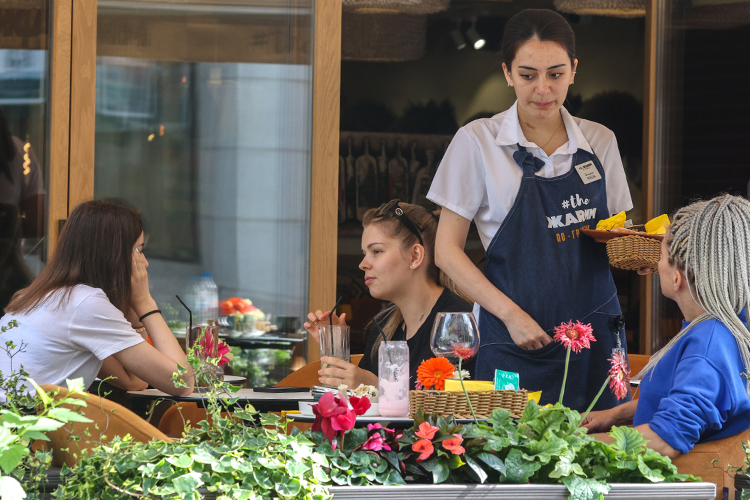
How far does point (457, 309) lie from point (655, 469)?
4.08ft

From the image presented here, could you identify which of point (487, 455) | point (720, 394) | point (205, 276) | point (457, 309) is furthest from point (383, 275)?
point (205, 276)

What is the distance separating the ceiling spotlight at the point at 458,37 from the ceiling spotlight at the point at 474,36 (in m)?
0.04

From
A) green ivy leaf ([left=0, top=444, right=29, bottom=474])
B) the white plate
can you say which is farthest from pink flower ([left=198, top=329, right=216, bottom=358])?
green ivy leaf ([left=0, top=444, right=29, bottom=474])

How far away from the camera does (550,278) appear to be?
95.3 inches

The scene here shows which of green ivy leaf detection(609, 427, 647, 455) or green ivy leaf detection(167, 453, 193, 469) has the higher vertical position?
green ivy leaf detection(167, 453, 193, 469)

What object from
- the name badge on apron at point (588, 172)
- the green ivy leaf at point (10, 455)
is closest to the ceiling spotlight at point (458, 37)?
the name badge on apron at point (588, 172)

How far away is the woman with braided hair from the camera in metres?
1.59

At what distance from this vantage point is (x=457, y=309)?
254 centimetres

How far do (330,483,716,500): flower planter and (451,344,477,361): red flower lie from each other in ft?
1.49

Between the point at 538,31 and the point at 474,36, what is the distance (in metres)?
2.00

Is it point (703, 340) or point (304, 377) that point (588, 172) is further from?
point (304, 377)

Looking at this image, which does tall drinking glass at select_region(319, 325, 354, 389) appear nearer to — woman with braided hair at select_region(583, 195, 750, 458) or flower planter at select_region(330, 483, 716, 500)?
woman with braided hair at select_region(583, 195, 750, 458)

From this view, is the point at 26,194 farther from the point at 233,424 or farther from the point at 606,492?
the point at 606,492

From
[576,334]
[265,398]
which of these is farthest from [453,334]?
[265,398]
